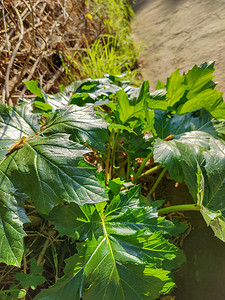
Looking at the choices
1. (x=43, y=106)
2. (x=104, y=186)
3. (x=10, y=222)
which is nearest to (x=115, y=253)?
(x=104, y=186)

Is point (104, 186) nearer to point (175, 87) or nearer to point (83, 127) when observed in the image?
point (83, 127)

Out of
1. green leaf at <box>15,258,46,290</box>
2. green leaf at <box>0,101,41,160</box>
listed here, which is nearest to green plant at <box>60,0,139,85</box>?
green leaf at <box>0,101,41,160</box>

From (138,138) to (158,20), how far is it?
184cm

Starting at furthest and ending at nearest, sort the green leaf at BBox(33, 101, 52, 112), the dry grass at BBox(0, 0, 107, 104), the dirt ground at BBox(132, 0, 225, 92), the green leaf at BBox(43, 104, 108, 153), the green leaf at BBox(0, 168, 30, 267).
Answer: the dirt ground at BBox(132, 0, 225, 92)
the dry grass at BBox(0, 0, 107, 104)
the green leaf at BBox(33, 101, 52, 112)
the green leaf at BBox(43, 104, 108, 153)
the green leaf at BBox(0, 168, 30, 267)

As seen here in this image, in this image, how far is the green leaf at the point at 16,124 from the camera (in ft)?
3.43

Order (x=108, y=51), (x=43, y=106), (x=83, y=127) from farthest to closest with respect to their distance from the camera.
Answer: (x=108, y=51) → (x=43, y=106) → (x=83, y=127)

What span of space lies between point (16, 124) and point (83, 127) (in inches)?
11.7

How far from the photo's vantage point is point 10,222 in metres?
0.85

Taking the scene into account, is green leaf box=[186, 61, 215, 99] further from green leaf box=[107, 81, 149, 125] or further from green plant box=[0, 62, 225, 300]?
green leaf box=[107, 81, 149, 125]

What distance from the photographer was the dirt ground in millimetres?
1957

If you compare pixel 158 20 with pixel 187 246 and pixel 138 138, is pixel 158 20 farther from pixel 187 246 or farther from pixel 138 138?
pixel 187 246

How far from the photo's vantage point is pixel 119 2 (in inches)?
110

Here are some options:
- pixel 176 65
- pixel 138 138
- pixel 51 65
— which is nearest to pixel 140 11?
pixel 176 65

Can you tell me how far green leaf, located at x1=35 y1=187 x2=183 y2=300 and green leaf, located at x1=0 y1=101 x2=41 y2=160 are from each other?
0.33 m
